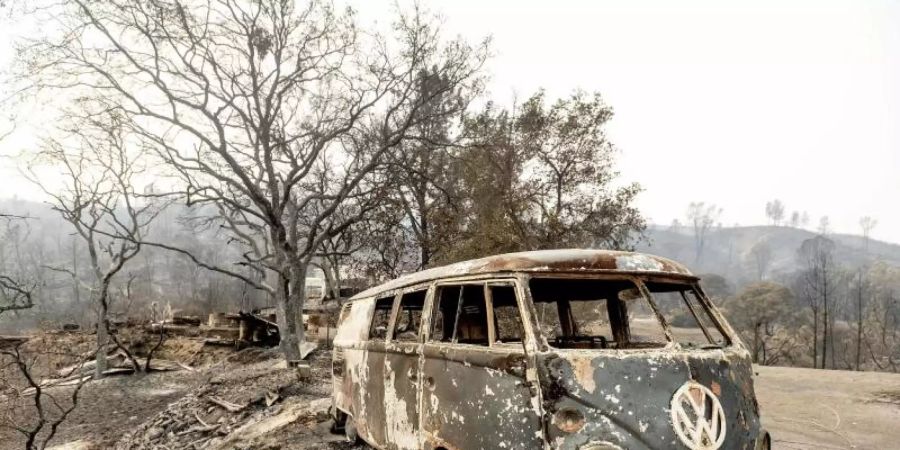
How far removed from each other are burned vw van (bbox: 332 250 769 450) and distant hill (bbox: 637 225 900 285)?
5634 inches

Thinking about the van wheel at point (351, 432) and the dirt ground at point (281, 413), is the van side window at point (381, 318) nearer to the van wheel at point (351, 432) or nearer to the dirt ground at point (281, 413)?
the van wheel at point (351, 432)

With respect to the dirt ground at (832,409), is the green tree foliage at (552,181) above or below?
above

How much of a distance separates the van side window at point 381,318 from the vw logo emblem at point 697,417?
318 cm

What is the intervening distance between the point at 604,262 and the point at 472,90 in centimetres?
1575

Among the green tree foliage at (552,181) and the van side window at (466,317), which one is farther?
the green tree foliage at (552,181)

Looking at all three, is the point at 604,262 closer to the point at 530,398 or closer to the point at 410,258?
the point at 530,398

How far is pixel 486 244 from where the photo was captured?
1917 centimetres

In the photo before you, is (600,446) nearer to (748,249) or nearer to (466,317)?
(466,317)

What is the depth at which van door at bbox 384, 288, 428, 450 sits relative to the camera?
4.39 m

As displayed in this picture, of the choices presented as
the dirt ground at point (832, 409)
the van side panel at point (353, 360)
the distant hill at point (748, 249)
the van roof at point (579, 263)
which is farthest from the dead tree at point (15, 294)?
the distant hill at point (748, 249)

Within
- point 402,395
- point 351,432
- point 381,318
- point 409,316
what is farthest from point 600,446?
point 351,432

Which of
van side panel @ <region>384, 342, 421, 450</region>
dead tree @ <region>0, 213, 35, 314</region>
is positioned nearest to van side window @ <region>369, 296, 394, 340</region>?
van side panel @ <region>384, 342, 421, 450</region>

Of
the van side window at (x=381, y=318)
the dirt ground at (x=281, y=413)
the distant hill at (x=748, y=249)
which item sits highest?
the distant hill at (x=748, y=249)

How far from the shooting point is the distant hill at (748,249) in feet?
472
